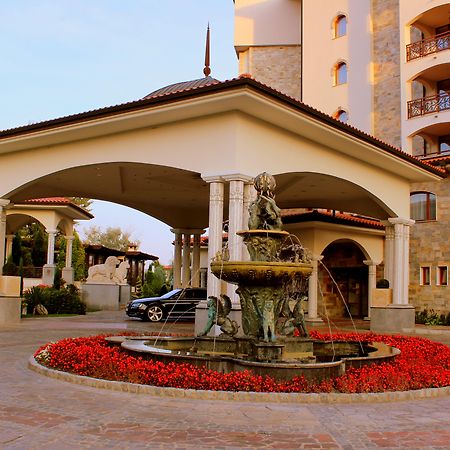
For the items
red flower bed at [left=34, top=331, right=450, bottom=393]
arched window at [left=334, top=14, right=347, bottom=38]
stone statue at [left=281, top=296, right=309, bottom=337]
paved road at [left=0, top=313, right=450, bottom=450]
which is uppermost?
arched window at [left=334, top=14, right=347, bottom=38]

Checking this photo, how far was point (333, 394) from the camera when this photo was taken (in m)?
7.31

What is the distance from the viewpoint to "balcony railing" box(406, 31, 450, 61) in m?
28.5

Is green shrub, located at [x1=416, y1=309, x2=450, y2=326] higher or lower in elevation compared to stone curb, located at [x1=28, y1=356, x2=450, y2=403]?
lower

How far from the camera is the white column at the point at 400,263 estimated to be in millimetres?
20172

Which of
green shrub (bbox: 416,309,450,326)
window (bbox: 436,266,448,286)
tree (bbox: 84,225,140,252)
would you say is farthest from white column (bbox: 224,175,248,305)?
tree (bbox: 84,225,140,252)

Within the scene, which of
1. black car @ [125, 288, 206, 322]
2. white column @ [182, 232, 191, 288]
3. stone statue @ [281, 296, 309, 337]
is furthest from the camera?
white column @ [182, 232, 191, 288]

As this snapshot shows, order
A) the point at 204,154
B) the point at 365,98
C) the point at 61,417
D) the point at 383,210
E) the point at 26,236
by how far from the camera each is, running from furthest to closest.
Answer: the point at 26,236
the point at 365,98
the point at 383,210
the point at 204,154
the point at 61,417

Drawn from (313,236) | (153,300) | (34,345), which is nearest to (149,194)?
(153,300)

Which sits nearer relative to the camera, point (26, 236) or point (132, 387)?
point (132, 387)

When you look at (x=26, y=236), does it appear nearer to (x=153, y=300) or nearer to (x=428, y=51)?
(x=153, y=300)

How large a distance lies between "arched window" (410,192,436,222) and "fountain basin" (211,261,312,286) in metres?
19.2

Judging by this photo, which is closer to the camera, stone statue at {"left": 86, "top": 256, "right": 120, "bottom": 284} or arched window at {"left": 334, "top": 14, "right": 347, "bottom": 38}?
stone statue at {"left": 86, "top": 256, "right": 120, "bottom": 284}

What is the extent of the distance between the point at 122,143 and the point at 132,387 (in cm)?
876

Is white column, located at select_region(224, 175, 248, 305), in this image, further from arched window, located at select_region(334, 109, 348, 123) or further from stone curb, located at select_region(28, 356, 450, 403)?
arched window, located at select_region(334, 109, 348, 123)
